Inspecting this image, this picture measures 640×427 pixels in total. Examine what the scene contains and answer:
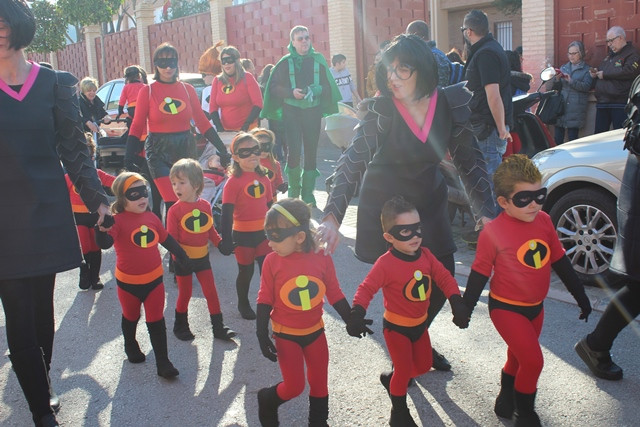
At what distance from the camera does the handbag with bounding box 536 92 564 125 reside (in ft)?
37.5

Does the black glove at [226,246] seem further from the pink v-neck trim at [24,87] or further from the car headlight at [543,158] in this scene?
the car headlight at [543,158]

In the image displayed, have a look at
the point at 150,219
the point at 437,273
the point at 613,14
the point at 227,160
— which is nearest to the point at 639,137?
the point at 437,273

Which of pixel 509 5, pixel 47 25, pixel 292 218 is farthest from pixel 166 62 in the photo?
pixel 47 25

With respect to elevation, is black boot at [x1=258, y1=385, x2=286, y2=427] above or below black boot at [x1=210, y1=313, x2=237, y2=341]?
above

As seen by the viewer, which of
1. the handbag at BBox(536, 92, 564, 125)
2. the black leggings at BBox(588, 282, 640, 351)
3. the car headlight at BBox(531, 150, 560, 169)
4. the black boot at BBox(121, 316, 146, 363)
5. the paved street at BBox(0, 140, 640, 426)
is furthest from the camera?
the handbag at BBox(536, 92, 564, 125)

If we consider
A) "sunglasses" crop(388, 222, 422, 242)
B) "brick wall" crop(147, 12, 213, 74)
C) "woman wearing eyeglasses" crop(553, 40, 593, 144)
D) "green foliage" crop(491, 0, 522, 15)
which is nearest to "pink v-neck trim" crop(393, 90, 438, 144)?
"sunglasses" crop(388, 222, 422, 242)

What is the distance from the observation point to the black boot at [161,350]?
4.40 meters

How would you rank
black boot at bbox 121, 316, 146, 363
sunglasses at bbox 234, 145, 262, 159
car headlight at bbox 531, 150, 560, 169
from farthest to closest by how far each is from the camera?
car headlight at bbox 531, 150, 560, 169 < sunglasses at bbox 234, 145, 262, 159 < black boot at bbox 121, 316, 146, 363

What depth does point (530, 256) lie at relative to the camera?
3477 millimetres

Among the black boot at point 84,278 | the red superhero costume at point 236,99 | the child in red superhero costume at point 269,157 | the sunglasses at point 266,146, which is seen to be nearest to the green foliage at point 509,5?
the red superhero costume at point 236,99

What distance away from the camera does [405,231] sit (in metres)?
3.46

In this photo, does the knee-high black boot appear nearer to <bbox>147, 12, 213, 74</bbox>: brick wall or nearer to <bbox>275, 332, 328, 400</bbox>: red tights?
<bbox>275, 332, 328, 400</bbox>: red tights

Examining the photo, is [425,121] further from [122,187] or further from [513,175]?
[122,187]

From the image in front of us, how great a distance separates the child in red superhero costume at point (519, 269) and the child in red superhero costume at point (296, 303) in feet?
2.39
